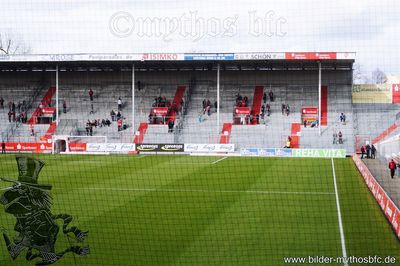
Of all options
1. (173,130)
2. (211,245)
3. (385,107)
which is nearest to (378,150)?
(385,107)

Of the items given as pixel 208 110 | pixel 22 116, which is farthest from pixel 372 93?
pixel 22 116

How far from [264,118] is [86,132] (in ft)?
36.9

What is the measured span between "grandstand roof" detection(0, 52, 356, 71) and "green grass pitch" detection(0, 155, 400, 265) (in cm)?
994

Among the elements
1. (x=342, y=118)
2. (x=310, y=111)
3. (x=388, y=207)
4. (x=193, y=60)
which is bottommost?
(x=388, y=207)

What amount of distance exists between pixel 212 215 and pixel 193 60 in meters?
19.4

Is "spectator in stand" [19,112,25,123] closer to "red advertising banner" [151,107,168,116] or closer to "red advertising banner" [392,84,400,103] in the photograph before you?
"red advertising banner" [151,107,168,116]

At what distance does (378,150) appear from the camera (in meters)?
27.3

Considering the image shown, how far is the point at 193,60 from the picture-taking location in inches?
1188

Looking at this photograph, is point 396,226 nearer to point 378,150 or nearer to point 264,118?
point 378,150

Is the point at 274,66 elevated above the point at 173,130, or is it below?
above

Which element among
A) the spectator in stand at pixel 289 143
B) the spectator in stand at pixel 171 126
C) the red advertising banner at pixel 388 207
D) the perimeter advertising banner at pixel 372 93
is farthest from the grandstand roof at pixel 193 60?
the red advertising banner at pixel 388 207

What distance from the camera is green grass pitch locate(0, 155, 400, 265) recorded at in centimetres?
877

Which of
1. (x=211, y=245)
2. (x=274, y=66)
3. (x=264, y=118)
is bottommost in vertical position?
(x=211, y=245)

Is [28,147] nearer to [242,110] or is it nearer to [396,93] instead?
[242,110]
